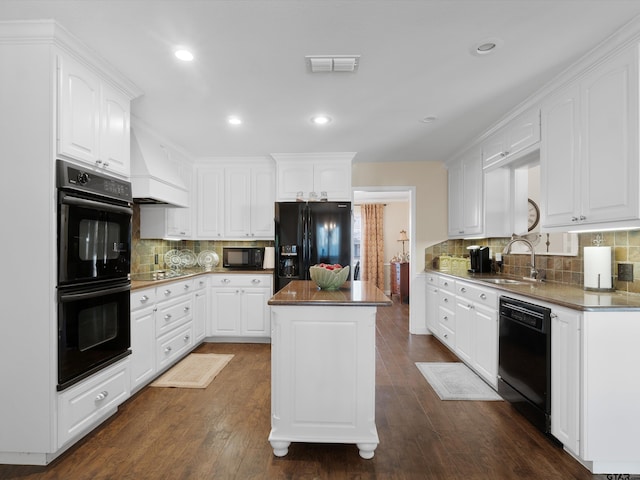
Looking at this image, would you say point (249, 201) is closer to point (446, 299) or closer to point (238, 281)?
point (238, 281)

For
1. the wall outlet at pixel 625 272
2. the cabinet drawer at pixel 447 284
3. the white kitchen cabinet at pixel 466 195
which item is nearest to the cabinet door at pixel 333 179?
the white kitchen cabinet at pixel 466 195

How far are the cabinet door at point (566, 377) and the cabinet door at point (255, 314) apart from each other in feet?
10.1

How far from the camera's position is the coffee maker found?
12.7 ft

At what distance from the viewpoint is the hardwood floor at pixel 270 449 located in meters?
1.85

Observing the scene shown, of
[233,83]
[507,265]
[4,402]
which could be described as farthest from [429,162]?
[4,402]

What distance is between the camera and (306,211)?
421 centimetres

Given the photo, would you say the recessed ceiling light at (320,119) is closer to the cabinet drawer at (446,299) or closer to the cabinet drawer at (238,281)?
the cabinet drawer at (238,281)

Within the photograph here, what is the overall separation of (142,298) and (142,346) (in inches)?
16.4

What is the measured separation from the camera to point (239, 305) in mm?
4324

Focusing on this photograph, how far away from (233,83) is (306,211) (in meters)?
1.95

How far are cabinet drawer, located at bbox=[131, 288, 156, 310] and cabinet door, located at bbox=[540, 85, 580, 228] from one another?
3338mm

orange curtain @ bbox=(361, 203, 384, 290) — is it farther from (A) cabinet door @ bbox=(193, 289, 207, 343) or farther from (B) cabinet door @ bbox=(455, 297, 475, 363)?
(A) cabinet door @ bbox=(193, 289, 207, 343)

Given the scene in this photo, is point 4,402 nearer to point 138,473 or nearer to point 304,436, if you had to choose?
point 138,473

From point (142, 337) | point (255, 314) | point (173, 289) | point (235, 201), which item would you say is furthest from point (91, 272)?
point (235, 201)
